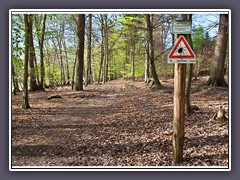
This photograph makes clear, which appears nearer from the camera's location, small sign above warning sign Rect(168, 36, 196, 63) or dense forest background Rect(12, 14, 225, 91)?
small sign above warning sign Rect(168, 36, 196, 63)

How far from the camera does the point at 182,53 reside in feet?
11.4

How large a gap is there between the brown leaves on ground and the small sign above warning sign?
1632 millimetres

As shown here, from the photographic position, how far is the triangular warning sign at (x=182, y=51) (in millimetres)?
3457

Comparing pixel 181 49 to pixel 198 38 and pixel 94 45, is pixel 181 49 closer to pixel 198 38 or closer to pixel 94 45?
pixel 198 38

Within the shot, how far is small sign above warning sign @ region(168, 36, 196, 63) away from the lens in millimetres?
3455

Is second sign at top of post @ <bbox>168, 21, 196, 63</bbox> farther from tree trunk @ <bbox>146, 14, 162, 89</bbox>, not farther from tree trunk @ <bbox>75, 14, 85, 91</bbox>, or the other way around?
tree trunk @ <bbox>75, 14, 85, 91</bbox>

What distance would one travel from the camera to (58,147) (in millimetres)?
4742

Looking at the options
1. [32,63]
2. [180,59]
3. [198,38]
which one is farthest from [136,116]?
[32,63]

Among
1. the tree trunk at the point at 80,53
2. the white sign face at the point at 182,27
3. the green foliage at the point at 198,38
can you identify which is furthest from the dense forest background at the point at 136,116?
the tree trunk at the point at 80,53

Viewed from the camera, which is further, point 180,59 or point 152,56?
point 152,56

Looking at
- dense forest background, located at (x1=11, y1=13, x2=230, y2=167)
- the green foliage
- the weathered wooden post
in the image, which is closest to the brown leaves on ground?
dense forest background, located at (x1=11, y1=13, x2=230, y2=167)

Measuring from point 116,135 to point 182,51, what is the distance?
2637 millimetres

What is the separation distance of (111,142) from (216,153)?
6.67ft

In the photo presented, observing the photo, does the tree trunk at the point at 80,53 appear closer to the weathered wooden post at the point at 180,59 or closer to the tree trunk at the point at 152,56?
the tree trunk at the point at 152,56
